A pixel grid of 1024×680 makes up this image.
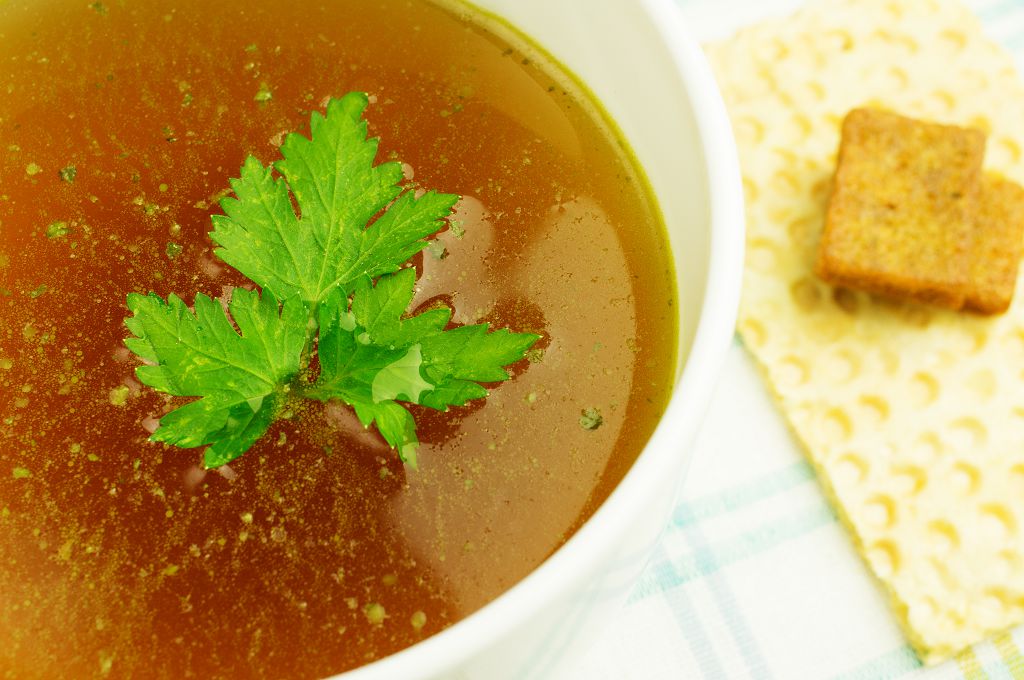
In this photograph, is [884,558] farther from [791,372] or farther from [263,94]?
[263,94]

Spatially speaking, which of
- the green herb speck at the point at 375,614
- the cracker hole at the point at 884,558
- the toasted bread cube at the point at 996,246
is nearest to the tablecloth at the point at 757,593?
the cracker hole at the point at 884,558

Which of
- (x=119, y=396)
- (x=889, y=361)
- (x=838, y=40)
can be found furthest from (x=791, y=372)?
(x=119, y=396)

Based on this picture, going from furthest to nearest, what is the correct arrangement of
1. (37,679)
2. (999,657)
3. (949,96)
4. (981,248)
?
(949,96), (981,248), (999,657), (37,679)

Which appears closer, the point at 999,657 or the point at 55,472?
the point at 55,472

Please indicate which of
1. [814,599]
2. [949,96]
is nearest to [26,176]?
[814,599]

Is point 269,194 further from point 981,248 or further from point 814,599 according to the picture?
point 981,248

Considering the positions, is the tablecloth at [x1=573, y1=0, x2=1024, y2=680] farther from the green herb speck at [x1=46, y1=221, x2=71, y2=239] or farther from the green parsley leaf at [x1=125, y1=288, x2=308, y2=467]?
the green herb speck at [x1=46, y1=221, x2=71, y2=239]
